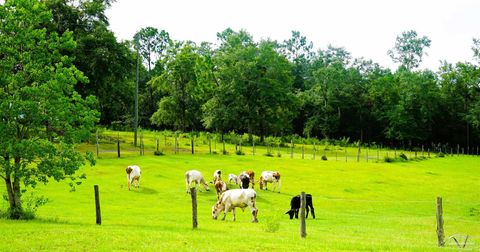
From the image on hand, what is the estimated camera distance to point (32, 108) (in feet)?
63.8

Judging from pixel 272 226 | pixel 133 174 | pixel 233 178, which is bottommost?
pixel 272 226

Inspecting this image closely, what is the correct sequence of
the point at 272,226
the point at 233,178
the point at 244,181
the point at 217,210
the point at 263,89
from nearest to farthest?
the point at 272,226 < the point at 217,210 < the point at 244,181 < the point at 233,178 < the point at 263,89

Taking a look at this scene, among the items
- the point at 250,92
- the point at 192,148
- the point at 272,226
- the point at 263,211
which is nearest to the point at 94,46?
the point at 192,148

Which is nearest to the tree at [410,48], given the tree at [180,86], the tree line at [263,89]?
the tree line at [263,89]

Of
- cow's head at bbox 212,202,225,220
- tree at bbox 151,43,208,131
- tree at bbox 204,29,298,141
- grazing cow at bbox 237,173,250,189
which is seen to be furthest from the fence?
cow's head at bbox 212,202,225,220

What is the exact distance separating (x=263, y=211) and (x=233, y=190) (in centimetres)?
427

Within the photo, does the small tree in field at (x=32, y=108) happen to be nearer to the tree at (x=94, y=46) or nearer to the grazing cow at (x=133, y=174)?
the grazing cow at (x=133, y=174)

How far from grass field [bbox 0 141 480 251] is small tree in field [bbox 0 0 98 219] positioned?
201 centimetres

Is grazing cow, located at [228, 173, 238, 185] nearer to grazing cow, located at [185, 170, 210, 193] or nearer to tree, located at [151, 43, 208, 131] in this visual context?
grazing cow, located at [185, 170, 210, 193]

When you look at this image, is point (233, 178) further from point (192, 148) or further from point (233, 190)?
point (192, 148)

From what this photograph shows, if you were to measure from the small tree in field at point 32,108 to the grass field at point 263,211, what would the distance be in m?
2.01

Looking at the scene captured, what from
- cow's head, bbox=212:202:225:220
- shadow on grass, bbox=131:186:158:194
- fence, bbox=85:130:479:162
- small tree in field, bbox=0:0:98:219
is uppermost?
small tree in field, bbox=0:0:98:219

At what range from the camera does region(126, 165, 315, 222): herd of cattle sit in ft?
72.0

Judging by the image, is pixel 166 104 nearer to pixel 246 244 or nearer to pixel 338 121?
pixel 338 121
